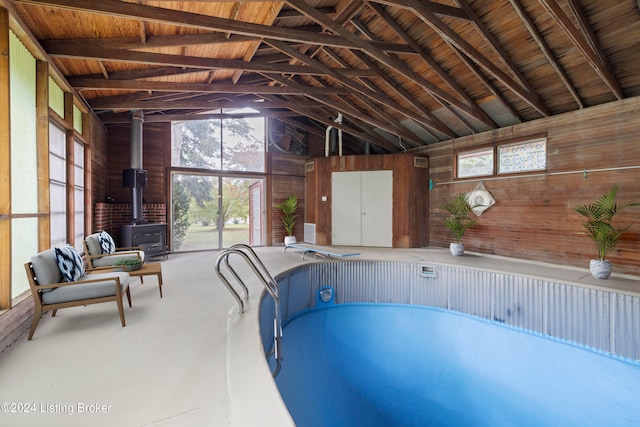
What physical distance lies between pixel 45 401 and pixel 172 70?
4962 mm

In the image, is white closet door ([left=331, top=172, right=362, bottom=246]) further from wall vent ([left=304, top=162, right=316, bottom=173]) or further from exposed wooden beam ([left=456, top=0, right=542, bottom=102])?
exposed wooden beam ([left=456, top=0, right=542, bottom=102])


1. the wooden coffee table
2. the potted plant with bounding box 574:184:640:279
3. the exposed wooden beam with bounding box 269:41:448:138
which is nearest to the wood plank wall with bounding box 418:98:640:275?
the potted plant with bounding box 574:184:640:279

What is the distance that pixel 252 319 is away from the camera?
110 inches

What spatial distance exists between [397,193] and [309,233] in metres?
2.61

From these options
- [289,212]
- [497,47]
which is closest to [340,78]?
[497,47]

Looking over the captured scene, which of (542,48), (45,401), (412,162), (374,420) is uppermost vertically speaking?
(542,48)

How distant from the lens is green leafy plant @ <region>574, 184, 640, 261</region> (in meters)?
4.10

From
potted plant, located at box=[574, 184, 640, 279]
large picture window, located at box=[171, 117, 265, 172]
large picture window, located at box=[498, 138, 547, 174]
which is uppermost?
large picture window, located at box=[171, 117, 265, 172]

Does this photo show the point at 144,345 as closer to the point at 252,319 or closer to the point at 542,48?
the point at 252,319

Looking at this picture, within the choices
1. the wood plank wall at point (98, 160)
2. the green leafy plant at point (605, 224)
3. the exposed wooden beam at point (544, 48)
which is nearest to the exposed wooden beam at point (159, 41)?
the wood plank wall at point (98, 160)

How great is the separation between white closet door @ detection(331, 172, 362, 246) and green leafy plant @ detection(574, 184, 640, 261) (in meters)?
4.29

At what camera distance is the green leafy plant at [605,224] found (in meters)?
4.10

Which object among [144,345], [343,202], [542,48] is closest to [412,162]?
[343,202]

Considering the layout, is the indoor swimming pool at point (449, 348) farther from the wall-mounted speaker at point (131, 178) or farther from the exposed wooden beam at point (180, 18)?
the wall-mounted speaker at point (131, 178)
